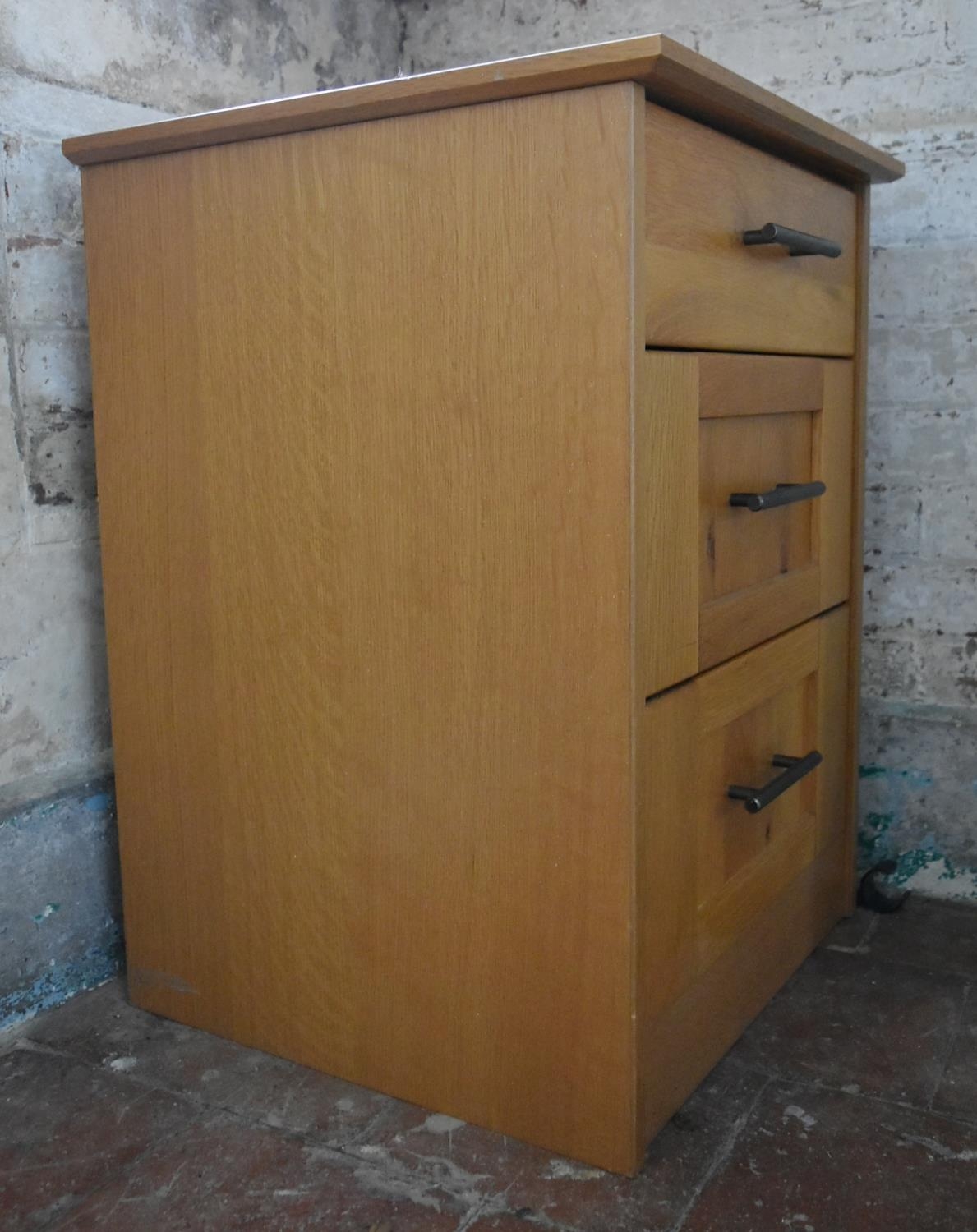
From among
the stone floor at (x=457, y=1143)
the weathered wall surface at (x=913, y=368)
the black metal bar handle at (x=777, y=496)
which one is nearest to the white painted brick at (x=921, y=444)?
the weathered wall surface at (x=913, y=368)

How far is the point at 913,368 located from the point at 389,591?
88 cm

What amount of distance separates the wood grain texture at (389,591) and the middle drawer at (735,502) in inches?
2.1

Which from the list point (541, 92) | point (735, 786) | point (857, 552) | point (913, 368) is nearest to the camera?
point (541, 92)

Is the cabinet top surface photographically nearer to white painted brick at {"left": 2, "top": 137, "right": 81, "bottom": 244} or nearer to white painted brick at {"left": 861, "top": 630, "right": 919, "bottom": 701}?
white painted brick at {"left": 2, "top": 137, "right": 81, "bottom": 244}

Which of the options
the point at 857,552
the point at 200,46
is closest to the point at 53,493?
the point at 200,46

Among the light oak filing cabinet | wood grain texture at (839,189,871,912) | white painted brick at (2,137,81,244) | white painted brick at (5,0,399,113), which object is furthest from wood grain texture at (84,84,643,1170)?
wood grain texture at (839,189,871,912)

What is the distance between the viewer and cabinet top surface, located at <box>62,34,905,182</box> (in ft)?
3.20

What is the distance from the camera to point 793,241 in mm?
1221

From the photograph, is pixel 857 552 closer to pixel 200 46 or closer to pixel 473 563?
pixel 473 563

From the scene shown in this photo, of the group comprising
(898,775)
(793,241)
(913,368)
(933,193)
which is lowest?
(898,775)

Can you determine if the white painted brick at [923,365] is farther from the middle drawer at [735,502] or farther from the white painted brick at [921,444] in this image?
the middle drawer at [735,502]

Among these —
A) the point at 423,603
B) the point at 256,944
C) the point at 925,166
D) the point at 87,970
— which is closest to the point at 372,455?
the point at 423,603

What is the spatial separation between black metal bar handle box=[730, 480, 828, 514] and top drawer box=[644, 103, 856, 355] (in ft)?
0.46

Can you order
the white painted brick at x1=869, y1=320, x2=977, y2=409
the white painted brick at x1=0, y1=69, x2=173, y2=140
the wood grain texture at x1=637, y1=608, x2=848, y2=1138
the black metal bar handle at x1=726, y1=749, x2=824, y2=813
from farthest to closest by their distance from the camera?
the white painted brick at x1=869, y1=320, x2=977, y2=409
the white painted brick at x1=0, y1=69, x2=173, y2=140
the black metal bar handle at x1=726, y1=749, x2=824, y2=813
the wood grain texture at x1=637, y1=608, x2=848, y2=1138
